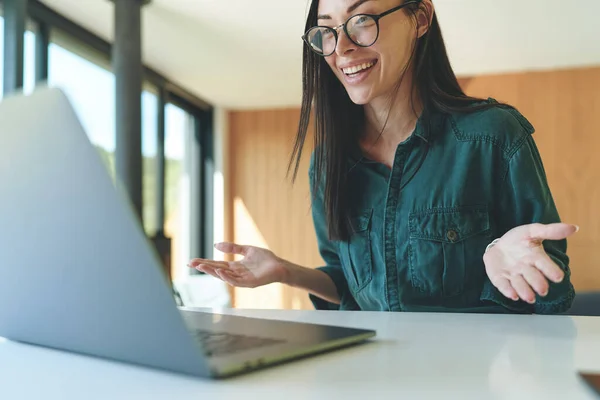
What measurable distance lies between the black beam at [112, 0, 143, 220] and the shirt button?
2.49 m

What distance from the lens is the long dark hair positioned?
1.21m

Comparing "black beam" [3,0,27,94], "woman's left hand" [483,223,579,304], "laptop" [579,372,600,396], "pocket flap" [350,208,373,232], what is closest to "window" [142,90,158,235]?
"black beam" [3,0,27,94]

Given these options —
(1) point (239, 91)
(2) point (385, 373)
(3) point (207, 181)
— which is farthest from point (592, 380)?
(3) point (207, 181)

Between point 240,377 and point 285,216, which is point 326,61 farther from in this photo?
point 285,216

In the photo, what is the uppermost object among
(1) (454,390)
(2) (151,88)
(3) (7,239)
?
(2) (151,88)

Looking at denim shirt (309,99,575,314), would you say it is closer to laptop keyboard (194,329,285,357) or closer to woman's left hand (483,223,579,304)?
woman's left hand (483,223,579,304)

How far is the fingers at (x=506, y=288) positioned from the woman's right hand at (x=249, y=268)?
421 millimetres

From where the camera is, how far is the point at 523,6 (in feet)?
11.4

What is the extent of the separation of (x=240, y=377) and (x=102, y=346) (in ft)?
0.47

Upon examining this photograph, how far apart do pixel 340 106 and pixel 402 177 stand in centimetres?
26

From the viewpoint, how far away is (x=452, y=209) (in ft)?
3.66

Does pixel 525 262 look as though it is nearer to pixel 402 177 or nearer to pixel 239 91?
pixel 402 177

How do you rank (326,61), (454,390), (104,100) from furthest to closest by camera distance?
(104,100)
(326,61)
(454,390)

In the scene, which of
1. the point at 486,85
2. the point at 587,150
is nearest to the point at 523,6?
the point at 486,85
